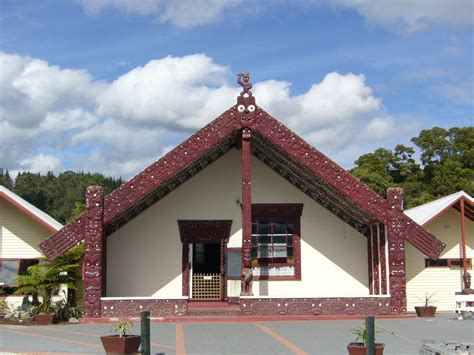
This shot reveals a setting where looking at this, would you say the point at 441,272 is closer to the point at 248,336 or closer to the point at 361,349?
the point at 248,336

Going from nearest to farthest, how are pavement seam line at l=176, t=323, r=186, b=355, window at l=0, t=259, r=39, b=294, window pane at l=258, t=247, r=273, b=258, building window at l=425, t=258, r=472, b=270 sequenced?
pavement seam line at l=176, t=323, r=186, b=355 < window at l=0, t=259, r=39, b=294 < window pane at l=258, t=247, r=273, b=258 < building window at l=425, t=258, r=472, b=270

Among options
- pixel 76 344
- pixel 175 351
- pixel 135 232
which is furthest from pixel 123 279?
pixel 175 351

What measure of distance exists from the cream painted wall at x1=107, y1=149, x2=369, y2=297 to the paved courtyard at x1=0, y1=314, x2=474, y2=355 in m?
3.13

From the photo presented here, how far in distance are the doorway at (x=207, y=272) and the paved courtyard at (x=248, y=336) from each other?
10.2 feet

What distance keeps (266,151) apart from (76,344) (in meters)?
8.32

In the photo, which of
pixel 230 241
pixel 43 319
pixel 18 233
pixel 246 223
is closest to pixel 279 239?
pixel 230 241

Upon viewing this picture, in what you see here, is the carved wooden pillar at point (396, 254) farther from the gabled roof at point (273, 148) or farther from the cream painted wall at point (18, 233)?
the cream painted wall at point (18, 233)

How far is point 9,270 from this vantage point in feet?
57.1

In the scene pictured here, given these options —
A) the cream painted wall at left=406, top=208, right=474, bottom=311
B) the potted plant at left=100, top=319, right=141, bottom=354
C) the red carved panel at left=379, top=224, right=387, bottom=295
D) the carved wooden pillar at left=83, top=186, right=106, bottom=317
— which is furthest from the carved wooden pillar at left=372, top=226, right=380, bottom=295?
the potted plant at left=100, top=319, right=141, bottom=354

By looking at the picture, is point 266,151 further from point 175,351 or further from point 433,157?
point 433,157

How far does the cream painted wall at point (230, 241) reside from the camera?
58.0 feet

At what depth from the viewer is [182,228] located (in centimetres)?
1778

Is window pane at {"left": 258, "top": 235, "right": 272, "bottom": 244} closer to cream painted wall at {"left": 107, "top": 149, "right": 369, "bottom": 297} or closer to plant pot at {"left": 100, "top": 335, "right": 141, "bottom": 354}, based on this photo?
cream painted wall at {"left": 107, "top": 149, "right": 369, "bottom": 297}

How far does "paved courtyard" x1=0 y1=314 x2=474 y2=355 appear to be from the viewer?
33.5 feet
